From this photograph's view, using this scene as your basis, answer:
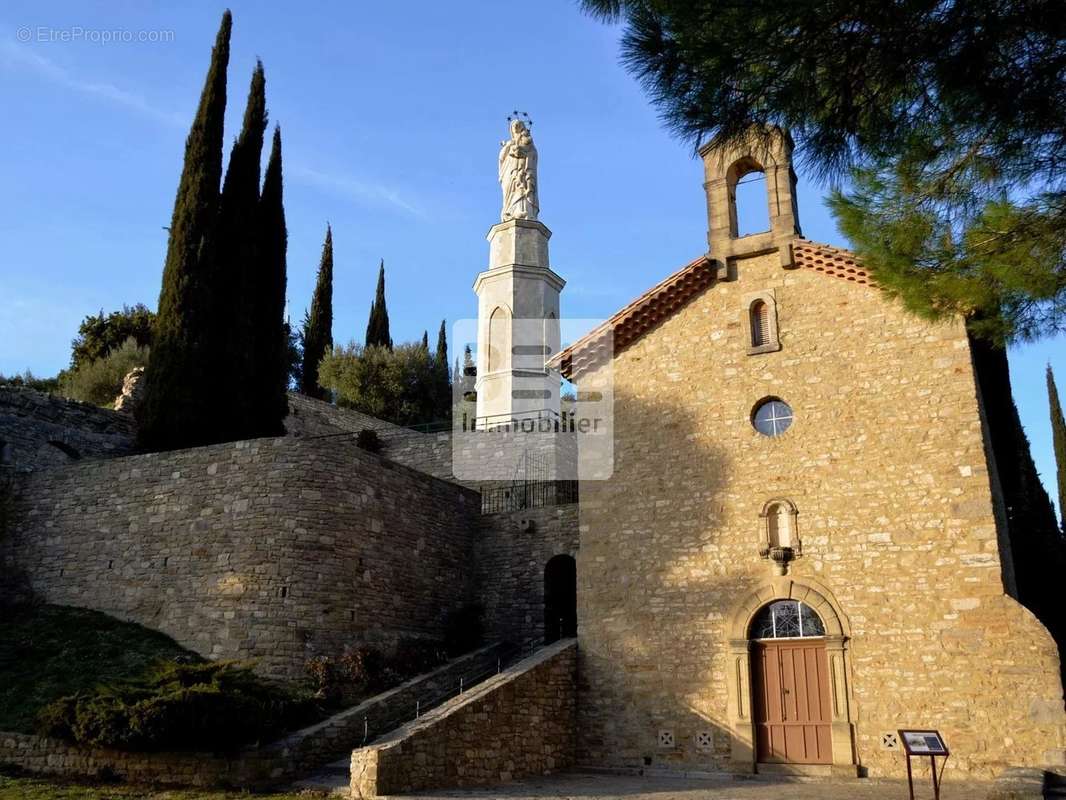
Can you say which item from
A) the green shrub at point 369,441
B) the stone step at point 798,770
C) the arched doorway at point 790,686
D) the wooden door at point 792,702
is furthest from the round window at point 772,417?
the green shrub at point 369,441

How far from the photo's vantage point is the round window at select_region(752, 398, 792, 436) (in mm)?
14031

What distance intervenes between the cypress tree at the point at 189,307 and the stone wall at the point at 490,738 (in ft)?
32.1

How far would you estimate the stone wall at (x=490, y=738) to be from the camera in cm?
1096

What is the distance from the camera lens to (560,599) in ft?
60.2

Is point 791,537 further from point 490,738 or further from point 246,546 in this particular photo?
point 246,546

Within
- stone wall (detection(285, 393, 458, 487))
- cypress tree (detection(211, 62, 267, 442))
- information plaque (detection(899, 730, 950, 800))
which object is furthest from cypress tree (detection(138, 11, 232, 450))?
information plaque (detection(899, 730, 950, 800))

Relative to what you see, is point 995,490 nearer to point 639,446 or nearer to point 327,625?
point 639,446

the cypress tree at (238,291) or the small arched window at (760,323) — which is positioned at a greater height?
the cypress tree at (238,291)

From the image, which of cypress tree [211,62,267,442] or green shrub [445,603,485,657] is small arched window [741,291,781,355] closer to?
green shrub [445,603,485,657]

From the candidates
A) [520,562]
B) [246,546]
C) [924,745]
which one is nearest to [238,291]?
[246,546]

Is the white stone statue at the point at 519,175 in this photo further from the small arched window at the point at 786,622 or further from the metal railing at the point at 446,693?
the small arched window at the point at 786,622

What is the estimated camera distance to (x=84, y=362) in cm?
3048

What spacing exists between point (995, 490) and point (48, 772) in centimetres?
1369

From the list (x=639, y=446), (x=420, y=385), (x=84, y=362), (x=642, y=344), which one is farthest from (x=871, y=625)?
(x=84, y=362)
